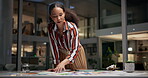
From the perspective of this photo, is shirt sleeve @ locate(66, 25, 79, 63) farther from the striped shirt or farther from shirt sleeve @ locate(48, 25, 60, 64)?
shirt sleeve @ locate(48, 25, 60, 64)

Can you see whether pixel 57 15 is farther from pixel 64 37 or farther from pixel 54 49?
pixel 54 49

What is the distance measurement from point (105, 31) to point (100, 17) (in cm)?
44

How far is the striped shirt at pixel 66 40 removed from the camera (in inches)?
82.8

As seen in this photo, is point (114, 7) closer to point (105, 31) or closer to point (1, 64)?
point (105, 31)

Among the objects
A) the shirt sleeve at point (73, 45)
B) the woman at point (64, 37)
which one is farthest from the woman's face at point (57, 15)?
the shirt sleeve at point (73, 45)

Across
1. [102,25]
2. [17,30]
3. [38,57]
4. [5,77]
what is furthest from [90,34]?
[5,77]

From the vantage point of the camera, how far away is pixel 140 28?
5.10 m

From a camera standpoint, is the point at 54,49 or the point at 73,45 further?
the point at 54,49

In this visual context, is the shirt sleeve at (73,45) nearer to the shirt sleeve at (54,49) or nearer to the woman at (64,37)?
the woman at (64,37)

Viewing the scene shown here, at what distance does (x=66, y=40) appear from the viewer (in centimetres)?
222

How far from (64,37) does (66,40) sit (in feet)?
0.13

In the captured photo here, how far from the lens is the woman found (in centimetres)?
213

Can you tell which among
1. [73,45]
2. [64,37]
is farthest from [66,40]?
[73,45]

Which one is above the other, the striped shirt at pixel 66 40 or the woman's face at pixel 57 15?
the woman's face at pixel 57 15
